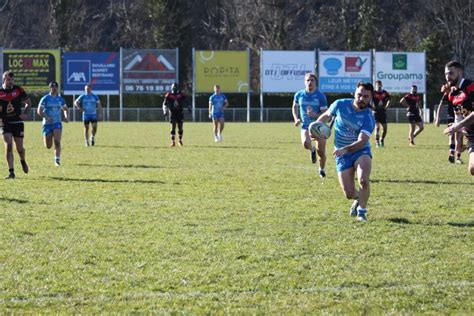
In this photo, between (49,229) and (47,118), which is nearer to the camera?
(49,229)

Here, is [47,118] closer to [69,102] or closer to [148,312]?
[148,312]

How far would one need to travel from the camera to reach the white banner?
60250 mm

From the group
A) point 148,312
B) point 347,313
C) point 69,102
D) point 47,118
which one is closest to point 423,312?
point 347,313

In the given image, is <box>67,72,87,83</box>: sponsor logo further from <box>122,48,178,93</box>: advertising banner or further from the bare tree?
the bare tree

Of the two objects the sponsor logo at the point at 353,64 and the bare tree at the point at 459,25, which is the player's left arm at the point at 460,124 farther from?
the bare tree at the point at 459,25

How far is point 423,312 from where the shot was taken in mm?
6488

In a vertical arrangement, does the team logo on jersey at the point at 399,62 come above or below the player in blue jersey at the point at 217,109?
above

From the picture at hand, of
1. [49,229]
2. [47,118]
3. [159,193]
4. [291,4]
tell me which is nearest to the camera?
[49,229]

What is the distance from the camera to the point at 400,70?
60375mm

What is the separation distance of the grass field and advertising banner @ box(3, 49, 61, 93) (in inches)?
1740

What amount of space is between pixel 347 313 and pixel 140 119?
55.3 metres

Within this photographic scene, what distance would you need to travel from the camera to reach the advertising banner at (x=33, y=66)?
60250mm

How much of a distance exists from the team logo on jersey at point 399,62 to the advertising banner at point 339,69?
1632 millimetres

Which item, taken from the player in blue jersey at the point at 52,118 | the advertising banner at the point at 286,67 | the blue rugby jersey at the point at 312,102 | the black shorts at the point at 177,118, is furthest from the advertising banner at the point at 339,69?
the blue rugby jersey at the point at 312,102
